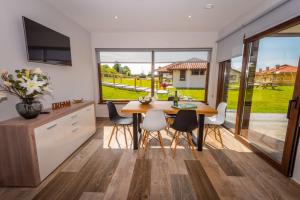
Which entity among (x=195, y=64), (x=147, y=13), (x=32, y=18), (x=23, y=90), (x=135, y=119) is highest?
(x=147, y=13)

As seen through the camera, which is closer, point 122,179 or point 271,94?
point 122,179

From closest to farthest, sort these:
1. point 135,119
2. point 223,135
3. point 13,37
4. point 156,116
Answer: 1. point 13,37
2. point 156,116
3. point 135,119
4. point 223,135

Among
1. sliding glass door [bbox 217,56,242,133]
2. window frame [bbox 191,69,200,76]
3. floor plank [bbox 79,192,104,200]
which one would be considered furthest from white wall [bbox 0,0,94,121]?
sliding glass door [bbox 217,56,242,133]

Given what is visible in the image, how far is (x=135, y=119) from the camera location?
2766 mm

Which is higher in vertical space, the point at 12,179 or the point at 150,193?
the point at 12,179

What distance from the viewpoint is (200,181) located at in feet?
6.44

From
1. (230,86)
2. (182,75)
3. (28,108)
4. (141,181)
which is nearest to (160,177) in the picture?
(141,181)

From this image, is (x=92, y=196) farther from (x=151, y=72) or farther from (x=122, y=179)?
(x=151, y=72)

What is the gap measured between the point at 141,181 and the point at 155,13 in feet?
10.4

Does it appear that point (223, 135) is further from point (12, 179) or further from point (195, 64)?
point (12, 179)

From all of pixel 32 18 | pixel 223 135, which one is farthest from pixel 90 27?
pixel 223 135

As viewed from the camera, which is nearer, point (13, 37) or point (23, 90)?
point (23, 90)

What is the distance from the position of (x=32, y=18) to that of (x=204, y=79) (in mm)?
4451

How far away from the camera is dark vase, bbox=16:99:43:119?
1827 millimetres
